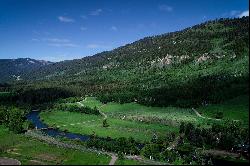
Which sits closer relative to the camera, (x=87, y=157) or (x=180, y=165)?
(x=180, y=165)

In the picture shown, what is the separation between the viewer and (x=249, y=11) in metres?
154

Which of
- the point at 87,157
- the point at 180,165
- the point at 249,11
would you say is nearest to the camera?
the point at 249,11

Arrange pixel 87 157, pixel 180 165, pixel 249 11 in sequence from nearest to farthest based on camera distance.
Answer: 1. pixel 249 11
2. pixel 180 165
3. pixel 87 157

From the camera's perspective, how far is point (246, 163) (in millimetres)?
198250

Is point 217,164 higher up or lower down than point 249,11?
lower down

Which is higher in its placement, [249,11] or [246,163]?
[249,11]

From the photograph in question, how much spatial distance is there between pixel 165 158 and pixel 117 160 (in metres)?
24.7

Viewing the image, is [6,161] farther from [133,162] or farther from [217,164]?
[217,164]

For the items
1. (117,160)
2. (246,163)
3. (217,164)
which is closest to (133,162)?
(117,160)

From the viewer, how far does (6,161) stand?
192000 millimetres

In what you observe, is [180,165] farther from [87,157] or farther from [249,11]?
[249,11]

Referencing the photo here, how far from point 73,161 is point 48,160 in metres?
13.5

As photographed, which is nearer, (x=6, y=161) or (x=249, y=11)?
(x=249, y=11)

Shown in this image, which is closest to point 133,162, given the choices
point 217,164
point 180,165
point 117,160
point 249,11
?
point 117,160
